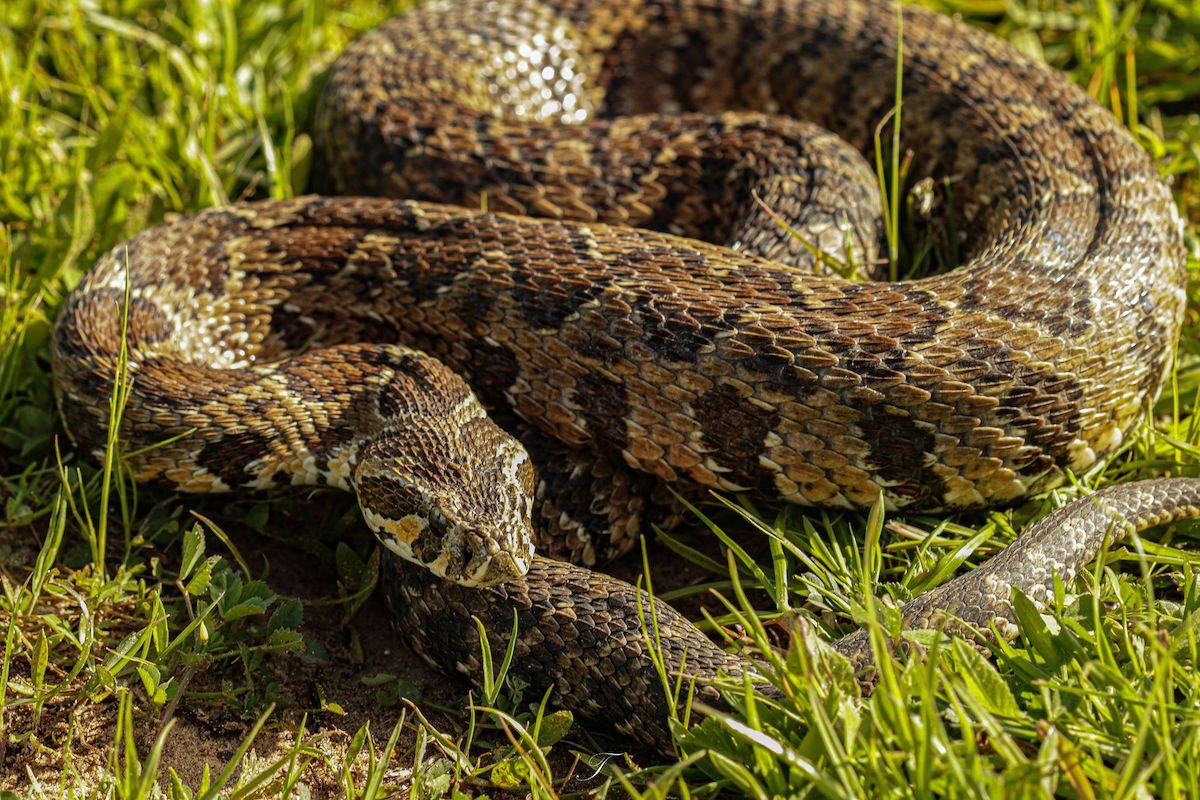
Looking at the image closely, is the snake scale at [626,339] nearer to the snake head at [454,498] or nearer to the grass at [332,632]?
the snake head at [454,498]

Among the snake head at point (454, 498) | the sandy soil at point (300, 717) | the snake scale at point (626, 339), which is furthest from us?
the snake scale at point (626, 339)

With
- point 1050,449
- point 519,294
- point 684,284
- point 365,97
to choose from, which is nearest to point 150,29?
point 365,97

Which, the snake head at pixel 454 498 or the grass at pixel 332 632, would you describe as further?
the snake head at pixel 454 498

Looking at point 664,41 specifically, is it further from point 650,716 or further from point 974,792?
point 974,792

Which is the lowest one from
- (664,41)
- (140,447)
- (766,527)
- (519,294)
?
(140,447)

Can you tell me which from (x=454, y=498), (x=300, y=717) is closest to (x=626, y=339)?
(x=454, y=498)

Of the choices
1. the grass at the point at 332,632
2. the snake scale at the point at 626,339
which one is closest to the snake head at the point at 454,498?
the snake scale at the point at 626,339

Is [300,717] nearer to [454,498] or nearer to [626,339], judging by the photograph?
[454,498]

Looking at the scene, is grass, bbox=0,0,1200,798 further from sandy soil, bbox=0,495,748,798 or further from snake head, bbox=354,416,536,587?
snake head, bbox=354,416,536,587
